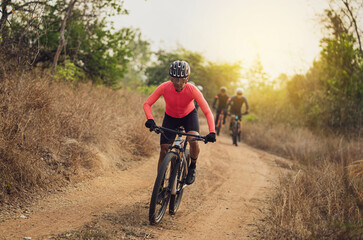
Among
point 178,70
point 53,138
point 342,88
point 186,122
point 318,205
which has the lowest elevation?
point 318,205

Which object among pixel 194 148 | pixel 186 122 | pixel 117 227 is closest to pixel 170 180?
pixel 194 148

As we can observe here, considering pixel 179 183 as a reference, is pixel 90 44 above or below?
above

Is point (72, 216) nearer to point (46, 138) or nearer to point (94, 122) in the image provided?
point (46, 138)

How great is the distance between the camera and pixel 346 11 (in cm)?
1343

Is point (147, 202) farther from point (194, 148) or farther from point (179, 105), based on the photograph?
point (179, 105)

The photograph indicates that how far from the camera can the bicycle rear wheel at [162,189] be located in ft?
13.6

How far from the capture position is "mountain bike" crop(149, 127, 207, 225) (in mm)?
4184

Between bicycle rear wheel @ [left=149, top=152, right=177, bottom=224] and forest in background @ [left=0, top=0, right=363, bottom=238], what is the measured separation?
144 cm

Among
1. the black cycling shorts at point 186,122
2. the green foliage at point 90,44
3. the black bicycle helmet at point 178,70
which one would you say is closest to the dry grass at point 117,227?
the black cycling shorts at point 186,122

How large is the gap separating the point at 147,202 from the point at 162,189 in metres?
1.09

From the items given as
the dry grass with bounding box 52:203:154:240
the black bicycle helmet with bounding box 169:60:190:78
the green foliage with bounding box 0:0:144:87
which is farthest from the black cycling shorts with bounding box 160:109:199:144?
the green foliage with bounding box 0:0:144:87

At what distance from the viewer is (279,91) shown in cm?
2717

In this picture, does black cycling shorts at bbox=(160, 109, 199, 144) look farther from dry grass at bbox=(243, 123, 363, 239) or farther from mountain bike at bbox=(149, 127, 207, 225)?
dry grass at bbox=(243, 123, 363, 239)

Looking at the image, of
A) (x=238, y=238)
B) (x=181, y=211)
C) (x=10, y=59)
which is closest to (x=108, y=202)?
(x=181, y=211)
